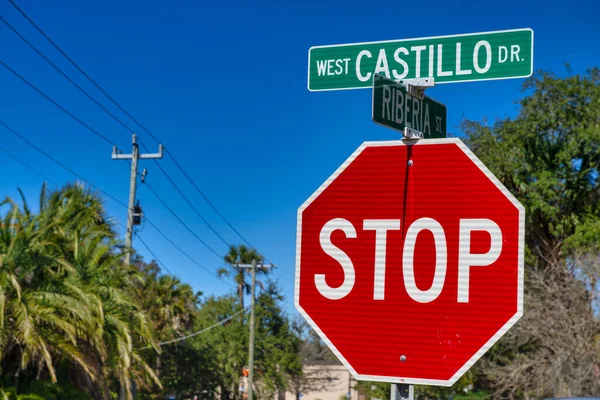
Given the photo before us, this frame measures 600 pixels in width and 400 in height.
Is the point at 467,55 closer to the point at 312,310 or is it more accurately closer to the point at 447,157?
the point at 447,157

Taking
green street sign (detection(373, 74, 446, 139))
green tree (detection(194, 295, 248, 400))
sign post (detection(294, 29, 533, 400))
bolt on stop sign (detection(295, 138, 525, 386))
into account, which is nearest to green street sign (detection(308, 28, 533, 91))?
green street sign (detection(373, 74, 446, 139))

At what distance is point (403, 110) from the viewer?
3523 mm

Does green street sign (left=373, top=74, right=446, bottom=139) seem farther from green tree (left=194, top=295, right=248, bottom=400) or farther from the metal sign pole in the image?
green tree (left=194, top=295, right=248, bottom=400)

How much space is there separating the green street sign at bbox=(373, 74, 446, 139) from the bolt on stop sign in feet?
0.52

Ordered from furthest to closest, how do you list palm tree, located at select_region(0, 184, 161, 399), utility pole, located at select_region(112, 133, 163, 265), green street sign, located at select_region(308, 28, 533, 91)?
utility pole, located at select_region(112, 133, 163, 265) < palm tree, located at select_region(0, 184, 161, 399) < green street sign, located at select_region(308, 28, 533, 91)

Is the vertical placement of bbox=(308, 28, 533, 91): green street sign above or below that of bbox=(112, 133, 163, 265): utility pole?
below

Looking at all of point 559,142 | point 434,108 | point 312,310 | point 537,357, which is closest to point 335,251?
point 312,310

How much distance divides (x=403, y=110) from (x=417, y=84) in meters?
0.24

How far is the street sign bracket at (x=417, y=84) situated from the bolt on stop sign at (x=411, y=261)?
47cm

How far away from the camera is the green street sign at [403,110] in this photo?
3.38 metres

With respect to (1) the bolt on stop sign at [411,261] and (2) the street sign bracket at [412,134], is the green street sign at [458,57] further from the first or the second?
(1) the bolt on stop sign at [411,261]

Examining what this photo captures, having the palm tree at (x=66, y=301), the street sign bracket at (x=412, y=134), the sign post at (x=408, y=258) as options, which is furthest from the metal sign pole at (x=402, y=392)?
the palm tree at (x=66, y=301)

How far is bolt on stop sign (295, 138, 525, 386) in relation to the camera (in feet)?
9.82

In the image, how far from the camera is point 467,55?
3.71 metres
